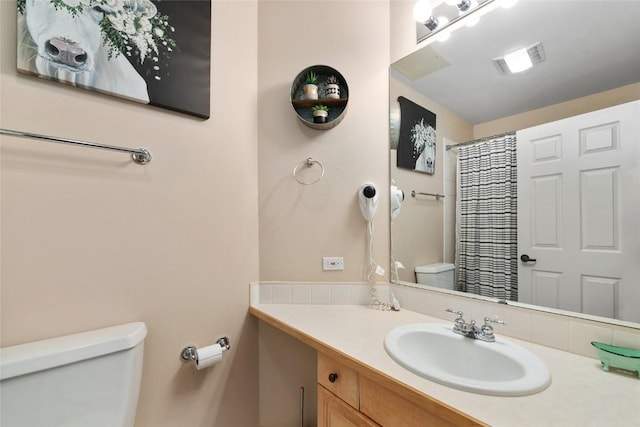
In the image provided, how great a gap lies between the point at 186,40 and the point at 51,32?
1.51 feet

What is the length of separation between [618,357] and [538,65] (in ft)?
3.29

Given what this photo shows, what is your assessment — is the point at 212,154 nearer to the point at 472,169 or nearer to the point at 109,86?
the point at 109,86

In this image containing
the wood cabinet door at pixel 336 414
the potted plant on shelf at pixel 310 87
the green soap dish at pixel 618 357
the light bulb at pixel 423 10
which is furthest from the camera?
the potted plant on shelf at pixel 310 87

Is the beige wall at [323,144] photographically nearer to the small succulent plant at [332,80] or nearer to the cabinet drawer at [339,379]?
the small succulent plant at [332,80]

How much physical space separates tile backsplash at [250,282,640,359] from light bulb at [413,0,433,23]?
132cm

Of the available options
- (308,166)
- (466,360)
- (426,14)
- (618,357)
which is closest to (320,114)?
(308,166)

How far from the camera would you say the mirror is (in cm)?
83

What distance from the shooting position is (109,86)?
97 cm

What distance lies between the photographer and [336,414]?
894 mm

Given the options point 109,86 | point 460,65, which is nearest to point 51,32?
point 109,86

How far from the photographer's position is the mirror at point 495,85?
0.83m

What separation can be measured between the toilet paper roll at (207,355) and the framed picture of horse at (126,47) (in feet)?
3.51

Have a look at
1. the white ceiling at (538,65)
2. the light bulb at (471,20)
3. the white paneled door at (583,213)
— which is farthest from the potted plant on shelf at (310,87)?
the white paneled door at (583,213)

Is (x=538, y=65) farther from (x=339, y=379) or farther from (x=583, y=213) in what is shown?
(x=339, y=379)
